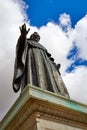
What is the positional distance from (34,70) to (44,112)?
2424mm

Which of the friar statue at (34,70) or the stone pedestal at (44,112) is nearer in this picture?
the stone pedestal at (44,112)

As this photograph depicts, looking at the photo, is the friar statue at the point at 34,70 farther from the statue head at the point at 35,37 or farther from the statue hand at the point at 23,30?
the statue head at the point at 35,37

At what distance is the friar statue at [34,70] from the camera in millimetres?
7137

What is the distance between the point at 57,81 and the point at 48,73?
330mm

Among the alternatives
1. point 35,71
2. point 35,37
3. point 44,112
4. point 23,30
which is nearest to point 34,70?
point 35,71

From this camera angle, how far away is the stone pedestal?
17.0 feet

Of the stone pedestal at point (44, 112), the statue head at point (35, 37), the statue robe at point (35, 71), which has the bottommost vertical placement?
the stone pedestal at point (44, 112)

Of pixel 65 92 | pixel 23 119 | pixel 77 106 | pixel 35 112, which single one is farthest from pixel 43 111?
pixel 65 92

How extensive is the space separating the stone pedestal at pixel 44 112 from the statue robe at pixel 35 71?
53.2 inches

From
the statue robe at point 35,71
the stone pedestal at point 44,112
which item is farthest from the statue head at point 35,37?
the stone pedestal at point 44,112

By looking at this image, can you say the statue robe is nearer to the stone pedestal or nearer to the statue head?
the statue head

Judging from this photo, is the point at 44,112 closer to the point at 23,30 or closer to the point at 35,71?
the point at 35,71

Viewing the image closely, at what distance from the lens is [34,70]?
7543 mm

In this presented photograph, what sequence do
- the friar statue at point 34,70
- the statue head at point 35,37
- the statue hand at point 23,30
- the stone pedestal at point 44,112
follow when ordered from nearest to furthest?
the stone pedestal at point 44,112 < the statue hand at point 23,30 < the friar statue at point 34,70 < the statue head at point 35,37
